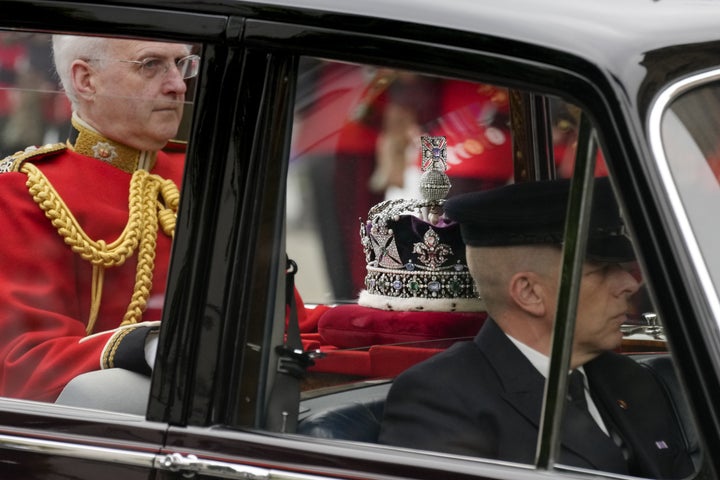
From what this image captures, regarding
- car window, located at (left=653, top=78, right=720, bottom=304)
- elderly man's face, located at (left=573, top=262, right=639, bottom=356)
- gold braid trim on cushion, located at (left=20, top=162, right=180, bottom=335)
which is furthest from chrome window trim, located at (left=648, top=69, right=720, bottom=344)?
gold braid trim on cushion, located at (left=20, top=162, right=180, bottom=335)

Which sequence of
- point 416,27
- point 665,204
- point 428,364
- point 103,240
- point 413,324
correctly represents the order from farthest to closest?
point 103,240 < point 413,324 < point 428,364 < point 416,27 < point 665,204

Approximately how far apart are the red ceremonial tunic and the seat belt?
225 millimetres

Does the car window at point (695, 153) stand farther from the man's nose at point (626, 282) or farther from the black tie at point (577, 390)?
the black tie at point (577, 390)

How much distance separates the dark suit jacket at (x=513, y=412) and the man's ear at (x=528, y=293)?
67 millimetres

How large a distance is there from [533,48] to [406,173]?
0.39m

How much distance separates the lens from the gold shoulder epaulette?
2512 millimetres

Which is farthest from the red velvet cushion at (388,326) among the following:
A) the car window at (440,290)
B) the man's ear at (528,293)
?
the man's ear at (528,293)

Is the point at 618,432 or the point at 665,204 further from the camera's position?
the point at 618,432

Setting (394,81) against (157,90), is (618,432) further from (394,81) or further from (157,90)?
(157,90)

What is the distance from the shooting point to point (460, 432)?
196 cm

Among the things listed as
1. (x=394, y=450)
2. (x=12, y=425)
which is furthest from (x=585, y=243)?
(x=12, y=425)

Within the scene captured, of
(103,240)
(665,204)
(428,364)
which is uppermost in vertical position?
(103,240)

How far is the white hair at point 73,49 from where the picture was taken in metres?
2.08

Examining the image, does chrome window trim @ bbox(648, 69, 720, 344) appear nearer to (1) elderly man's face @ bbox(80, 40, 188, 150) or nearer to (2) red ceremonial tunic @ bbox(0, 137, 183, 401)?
(1) elderly man's face @ bbox(80, 40, 188, 150)
